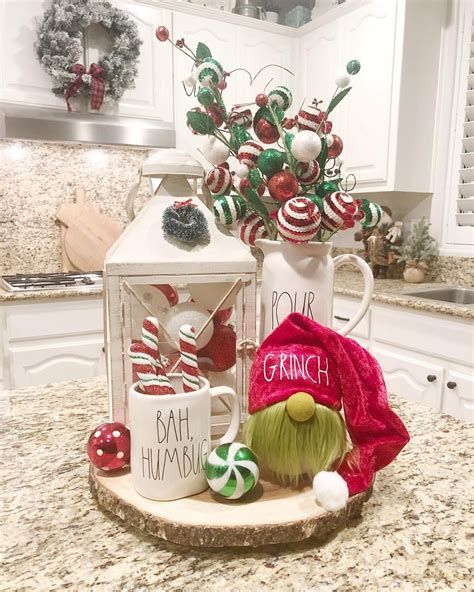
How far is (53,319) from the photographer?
87.3 inches

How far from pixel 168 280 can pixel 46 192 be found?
227cm

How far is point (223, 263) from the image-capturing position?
2.33ft

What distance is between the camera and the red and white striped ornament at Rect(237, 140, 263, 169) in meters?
0.74

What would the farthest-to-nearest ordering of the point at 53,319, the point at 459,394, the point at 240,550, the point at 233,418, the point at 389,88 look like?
the point at 389,88
the point at 53,319
the point at 459,394
the point at 233,418
the point at 240,550

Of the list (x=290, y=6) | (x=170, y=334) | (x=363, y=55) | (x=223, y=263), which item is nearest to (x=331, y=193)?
(x=223, y=263)

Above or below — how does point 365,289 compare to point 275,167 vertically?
below

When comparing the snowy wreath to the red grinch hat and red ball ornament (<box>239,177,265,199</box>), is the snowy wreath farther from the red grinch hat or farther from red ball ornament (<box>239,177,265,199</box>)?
the red grinch hat

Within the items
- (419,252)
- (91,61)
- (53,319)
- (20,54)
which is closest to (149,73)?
(91,61)

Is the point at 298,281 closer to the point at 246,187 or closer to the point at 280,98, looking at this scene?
the point at 246,187

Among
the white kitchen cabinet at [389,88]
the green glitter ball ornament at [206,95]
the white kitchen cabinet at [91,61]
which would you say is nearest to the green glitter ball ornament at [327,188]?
the green glitter ball ornament at [206,95]

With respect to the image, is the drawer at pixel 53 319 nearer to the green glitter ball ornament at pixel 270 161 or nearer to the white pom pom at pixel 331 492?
the green glitter ball ornament at pixel 270 161

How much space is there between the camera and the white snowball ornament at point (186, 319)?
2.27 feet

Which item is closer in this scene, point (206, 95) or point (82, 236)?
point (206, 95)

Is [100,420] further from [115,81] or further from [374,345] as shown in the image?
[115,81]
